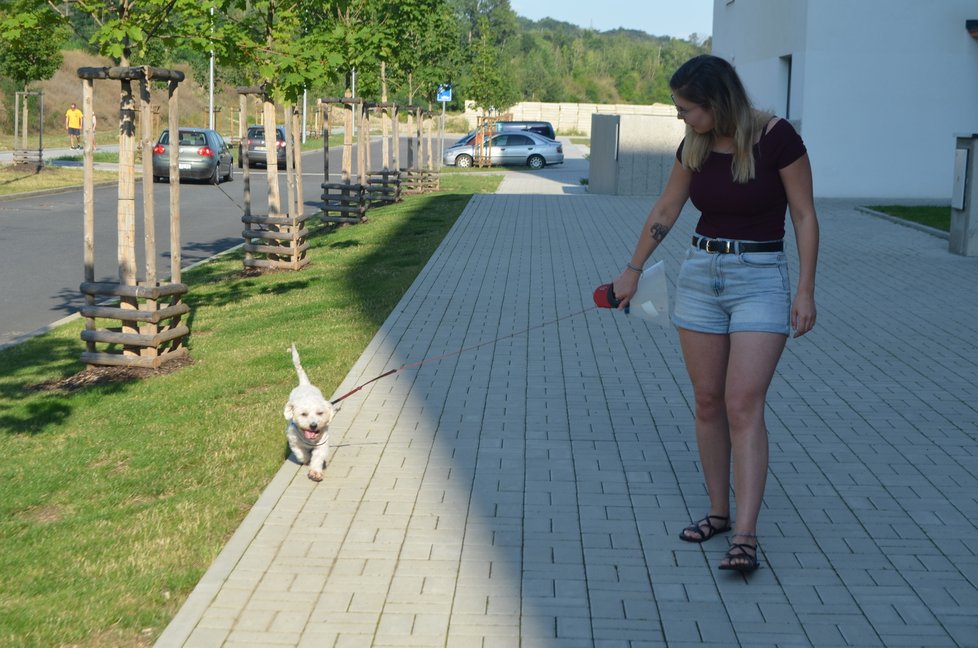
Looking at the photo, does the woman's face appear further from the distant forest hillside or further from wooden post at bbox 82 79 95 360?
the distant forest hillside

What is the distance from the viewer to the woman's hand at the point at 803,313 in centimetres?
492

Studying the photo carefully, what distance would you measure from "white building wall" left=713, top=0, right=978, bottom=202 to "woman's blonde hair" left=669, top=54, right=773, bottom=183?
21872mm

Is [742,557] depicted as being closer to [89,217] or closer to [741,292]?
[741,292]

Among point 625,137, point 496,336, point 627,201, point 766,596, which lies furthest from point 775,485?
point 625,137

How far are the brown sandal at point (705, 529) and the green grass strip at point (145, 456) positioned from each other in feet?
6.48

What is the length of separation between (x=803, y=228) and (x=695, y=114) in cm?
62

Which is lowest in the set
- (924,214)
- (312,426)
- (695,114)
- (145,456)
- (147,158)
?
(145,456)

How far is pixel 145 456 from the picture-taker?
6.84 meters

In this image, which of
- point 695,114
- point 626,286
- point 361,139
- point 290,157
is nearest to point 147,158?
point 626,286

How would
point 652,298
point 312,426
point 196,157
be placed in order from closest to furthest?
point 652,298 < point 312,426 < point 196,157

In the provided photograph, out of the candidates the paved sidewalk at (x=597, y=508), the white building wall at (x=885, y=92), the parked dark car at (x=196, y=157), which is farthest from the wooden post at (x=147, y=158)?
the parked dark car at (x=196, y=157)

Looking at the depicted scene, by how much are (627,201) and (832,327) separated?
16.1m

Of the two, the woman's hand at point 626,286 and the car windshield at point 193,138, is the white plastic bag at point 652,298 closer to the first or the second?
the woman's hand at point 626,286

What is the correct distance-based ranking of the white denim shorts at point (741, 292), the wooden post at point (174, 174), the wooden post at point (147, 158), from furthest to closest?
the wooden post at point (174, 174)
the wooden post at point (147, 158)
the white denim shorts at point (741, 292)
